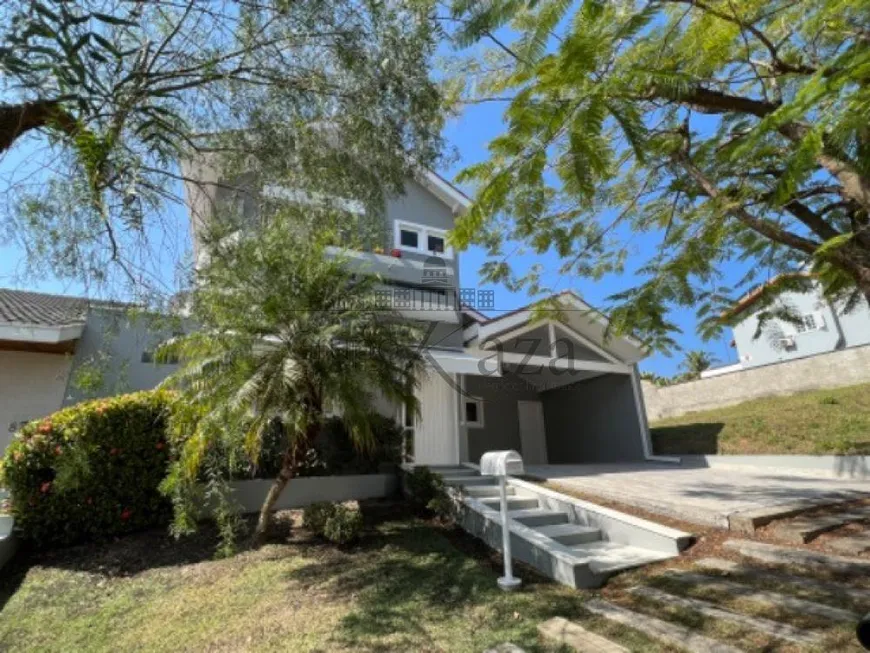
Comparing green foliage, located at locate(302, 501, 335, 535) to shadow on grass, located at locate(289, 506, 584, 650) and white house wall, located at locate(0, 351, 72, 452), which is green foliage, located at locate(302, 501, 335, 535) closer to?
shadow on grass, located at locate(289, 506, 584, 650)

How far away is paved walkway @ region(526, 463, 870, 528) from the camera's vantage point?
10.1m

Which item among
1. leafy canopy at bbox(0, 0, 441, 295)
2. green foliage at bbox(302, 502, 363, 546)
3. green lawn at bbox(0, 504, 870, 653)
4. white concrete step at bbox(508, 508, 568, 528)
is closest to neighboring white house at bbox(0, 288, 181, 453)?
green lawn at bbox(0, 504, 870, 653)

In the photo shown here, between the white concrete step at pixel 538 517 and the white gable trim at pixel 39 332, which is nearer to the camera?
the white concrete step at pixel 538 517

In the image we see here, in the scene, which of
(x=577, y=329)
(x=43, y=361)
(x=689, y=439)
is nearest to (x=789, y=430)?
(x=689, y=439)

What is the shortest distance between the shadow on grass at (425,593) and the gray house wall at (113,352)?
16.5 feet

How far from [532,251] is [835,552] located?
7912mm

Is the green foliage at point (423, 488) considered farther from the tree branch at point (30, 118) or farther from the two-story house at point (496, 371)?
the tree branch at point (30, 118)

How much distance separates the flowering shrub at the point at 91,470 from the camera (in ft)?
32.8

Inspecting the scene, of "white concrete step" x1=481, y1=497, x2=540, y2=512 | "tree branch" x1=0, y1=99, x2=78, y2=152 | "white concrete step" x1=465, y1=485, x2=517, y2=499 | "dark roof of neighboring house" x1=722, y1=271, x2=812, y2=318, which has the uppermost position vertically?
"tree branch" x1=0, y1=99, x2=78, y2=152

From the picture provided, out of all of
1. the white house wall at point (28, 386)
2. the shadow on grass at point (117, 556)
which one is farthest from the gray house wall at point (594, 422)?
the white house wall at point (28, 386)

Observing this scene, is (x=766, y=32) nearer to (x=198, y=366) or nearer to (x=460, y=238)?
(x=460, y=238)

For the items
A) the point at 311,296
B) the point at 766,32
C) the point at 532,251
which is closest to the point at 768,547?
the point at 532,251

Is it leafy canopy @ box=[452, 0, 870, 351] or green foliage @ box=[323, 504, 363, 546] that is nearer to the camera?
leafy canopy @ box=[452, 0, 870, 351]

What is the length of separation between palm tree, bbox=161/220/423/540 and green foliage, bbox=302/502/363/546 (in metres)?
1.01
